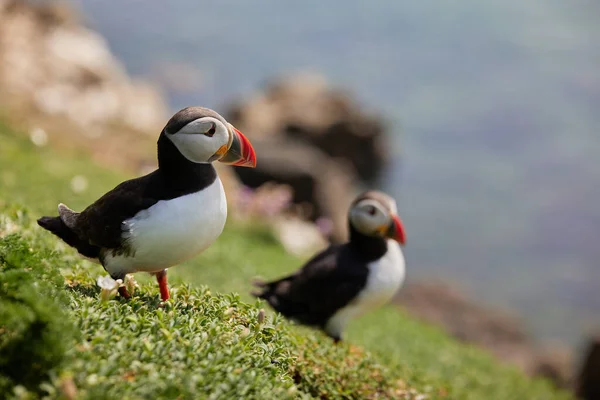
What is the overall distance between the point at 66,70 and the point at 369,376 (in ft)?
59.3

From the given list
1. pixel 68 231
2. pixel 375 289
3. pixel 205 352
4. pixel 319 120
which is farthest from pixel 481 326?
pixel 319 120

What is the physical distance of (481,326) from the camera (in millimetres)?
15820

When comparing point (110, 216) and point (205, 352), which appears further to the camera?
point (110, 216)

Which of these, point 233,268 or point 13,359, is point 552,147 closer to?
point 233,268

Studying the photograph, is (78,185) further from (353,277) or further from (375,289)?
(375,289)

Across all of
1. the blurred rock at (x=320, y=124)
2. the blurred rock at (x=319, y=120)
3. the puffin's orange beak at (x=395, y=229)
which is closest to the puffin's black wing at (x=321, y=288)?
the puffin's orange beak at (x=395, y=229)

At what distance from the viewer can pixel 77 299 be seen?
4430 mm

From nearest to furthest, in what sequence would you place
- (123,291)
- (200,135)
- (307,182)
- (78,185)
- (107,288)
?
1. (107,288)
2. (200,135)
3. (123,291)
4. (78,185)
5. (307,182)

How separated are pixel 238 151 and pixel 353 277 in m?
2.44

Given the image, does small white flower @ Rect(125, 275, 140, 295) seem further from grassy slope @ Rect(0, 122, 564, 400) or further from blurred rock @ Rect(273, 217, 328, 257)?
blurred rock @ Rect(273, 217, 328, 257)

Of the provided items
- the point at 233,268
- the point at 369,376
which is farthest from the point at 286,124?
the point at 369,376

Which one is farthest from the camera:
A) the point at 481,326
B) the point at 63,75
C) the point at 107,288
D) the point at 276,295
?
the point at 63,75

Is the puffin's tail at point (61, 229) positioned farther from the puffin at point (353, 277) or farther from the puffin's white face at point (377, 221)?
the puffin's white face at point (377, 221)

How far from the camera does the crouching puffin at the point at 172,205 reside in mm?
4602
